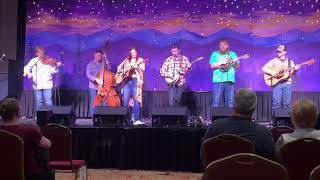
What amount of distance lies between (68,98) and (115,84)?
1.40 meters

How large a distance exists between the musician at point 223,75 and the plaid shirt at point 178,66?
0.51 metres

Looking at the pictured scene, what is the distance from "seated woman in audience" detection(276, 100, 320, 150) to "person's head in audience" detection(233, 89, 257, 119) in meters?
0.29

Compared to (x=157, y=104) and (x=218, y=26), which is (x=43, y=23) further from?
(x=218, y=26)

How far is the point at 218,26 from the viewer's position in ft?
31.0

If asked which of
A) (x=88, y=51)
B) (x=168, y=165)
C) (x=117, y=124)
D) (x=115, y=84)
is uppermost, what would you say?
(x=88, y=51)

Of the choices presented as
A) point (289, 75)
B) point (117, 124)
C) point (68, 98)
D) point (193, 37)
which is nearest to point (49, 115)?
point (117, 124)

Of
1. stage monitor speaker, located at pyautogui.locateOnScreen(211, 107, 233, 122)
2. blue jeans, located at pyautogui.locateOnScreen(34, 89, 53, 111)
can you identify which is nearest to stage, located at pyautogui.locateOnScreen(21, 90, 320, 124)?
blue jeans, located at pyautogui.locateOnScreen(34, 89, 53, 111)

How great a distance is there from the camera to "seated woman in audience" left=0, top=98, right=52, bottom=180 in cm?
325

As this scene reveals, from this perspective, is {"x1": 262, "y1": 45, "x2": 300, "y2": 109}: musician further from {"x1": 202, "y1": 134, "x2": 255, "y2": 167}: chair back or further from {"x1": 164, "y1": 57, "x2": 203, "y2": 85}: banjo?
{"x1": 202, "y1": 134, "x2": 255, "y2": 167}: chair back

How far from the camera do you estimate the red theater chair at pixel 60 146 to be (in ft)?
14.4

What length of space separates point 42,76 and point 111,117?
10.6 feet

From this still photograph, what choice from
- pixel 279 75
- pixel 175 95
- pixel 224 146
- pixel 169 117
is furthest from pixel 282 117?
pixel 224 146

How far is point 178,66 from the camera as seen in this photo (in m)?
9.03

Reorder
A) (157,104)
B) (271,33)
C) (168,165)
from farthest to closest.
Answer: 1. (157,104)
2. (271,33)
3. (168,165)
